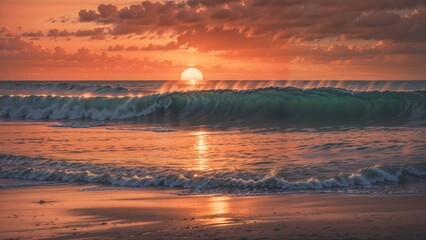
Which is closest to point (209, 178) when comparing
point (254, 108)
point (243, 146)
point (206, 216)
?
point (206, 216)

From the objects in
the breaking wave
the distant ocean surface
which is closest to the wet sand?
the breaking wave

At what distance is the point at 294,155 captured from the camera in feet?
57.0

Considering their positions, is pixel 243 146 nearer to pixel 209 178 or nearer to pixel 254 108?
pixel 209 178

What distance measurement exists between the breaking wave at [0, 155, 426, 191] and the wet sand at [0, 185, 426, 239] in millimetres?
872

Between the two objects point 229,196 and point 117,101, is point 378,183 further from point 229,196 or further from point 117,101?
point 117,101

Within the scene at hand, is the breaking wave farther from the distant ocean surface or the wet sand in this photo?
the wet sand

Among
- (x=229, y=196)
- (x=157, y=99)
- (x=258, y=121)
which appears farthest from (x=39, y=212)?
(x=157, y=99)

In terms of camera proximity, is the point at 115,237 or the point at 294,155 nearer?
the point at 115,237

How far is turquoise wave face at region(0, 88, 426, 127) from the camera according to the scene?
3062 centimetres

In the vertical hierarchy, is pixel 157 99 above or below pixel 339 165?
above

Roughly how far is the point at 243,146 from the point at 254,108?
1517 centimetres

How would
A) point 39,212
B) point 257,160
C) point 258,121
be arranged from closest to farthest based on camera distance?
point 39,212, point 257,160, point 258,121

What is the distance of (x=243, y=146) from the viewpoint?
65.0 feet

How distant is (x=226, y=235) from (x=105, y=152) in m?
10.8
